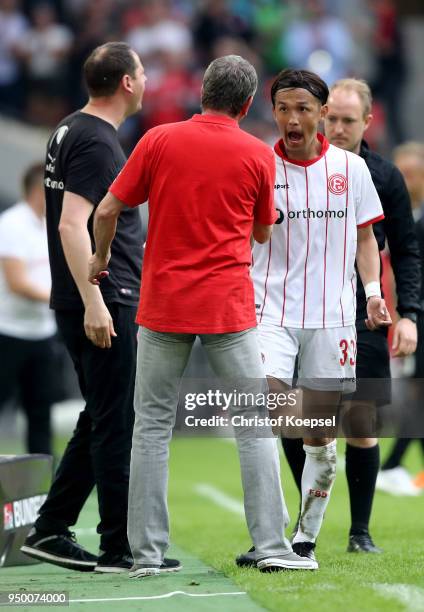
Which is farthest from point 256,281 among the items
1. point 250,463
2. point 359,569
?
point 359,569

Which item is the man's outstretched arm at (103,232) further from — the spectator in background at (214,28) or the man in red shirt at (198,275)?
the spectator in background at (214,28)

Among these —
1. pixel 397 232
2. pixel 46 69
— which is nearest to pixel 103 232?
pixel 397 232

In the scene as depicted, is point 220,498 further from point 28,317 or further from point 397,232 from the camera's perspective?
point 397,232

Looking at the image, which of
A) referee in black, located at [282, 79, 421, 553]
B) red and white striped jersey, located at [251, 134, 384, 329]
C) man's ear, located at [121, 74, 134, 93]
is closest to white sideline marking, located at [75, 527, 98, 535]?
referee in black, located at [282, 79, 421, 553]

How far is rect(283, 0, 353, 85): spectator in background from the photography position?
17109mm

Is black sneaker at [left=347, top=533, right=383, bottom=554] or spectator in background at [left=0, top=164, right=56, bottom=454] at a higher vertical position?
spectator in background at [left=0, top=164, right=56, bottom=454]

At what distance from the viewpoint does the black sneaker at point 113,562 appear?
19.2 feet

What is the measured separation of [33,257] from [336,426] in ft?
Result: 12.6

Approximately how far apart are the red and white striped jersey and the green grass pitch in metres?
1.12

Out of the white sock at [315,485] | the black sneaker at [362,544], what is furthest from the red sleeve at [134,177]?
the black sneaker at [362,544]

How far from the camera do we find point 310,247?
586cm

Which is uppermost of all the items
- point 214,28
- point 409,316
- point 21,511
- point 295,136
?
point 214,28

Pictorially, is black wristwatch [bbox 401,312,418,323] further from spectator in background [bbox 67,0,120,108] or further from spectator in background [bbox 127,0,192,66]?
spectator in background [bbox 127,0,192,66]

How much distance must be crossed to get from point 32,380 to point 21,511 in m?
2.65
